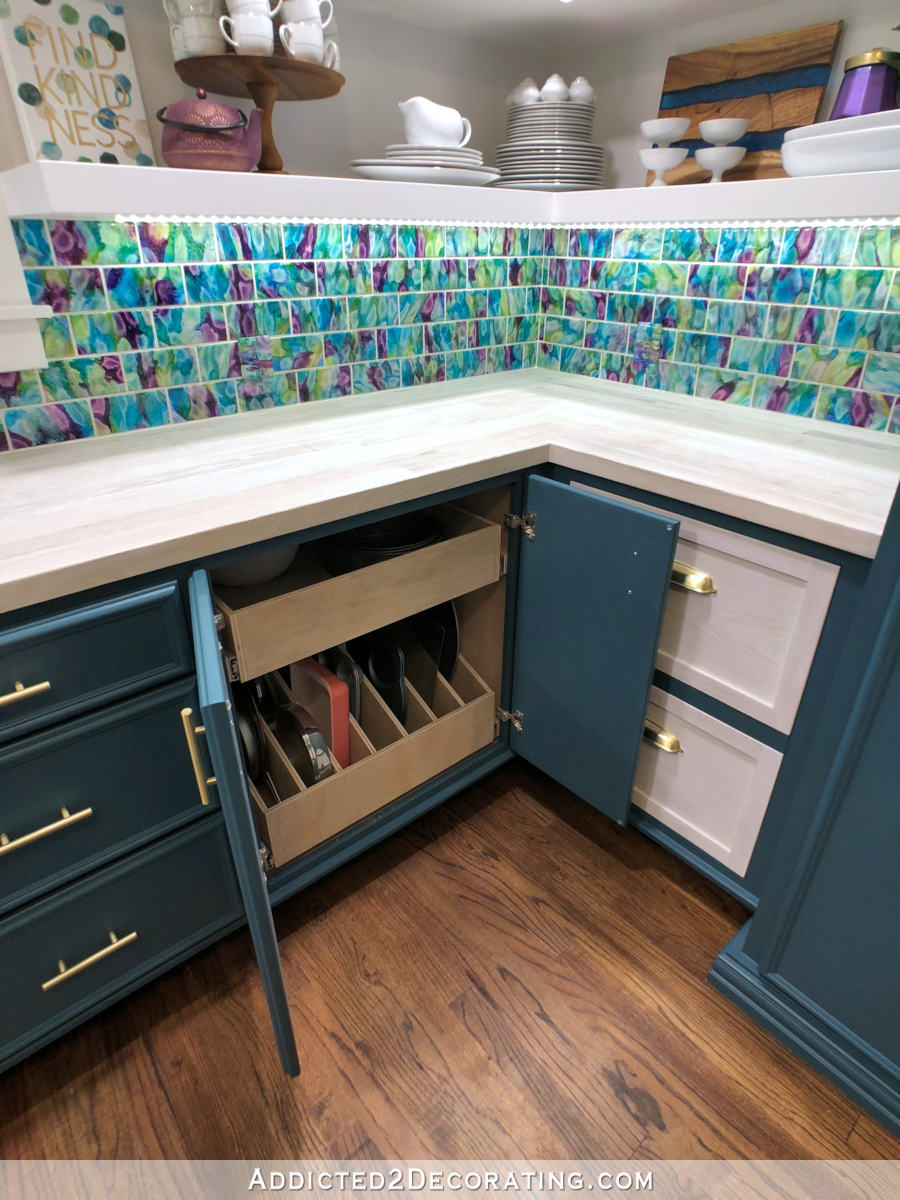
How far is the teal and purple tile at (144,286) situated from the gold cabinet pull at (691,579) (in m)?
1.12

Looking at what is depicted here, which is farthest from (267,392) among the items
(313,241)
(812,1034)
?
(812,1034)

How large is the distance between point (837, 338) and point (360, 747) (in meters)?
1.32

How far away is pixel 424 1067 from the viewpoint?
3.79ft

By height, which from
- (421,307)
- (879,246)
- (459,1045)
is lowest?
(459,1045)

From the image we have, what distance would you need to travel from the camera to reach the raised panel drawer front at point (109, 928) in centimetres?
101

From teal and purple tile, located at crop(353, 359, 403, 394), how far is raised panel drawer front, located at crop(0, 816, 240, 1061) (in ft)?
3.59

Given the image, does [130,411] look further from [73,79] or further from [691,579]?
[691,579]

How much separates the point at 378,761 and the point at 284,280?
107 centimetres

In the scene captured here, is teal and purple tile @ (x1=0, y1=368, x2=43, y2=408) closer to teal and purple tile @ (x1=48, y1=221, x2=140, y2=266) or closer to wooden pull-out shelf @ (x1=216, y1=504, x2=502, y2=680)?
teal and purple tile @ (x1=48, y1=221, x2=140, y2=266)

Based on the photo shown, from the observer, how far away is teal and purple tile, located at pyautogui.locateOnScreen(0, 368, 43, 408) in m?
1.23

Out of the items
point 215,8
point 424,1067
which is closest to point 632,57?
point 215,8

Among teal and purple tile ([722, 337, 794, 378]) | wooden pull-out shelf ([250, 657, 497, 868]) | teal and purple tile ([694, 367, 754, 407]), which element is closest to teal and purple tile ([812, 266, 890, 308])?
teal and purple tile ([722, 337, 794, 378])

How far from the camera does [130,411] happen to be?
139cm

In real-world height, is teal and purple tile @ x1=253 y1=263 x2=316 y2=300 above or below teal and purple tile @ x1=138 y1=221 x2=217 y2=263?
below
